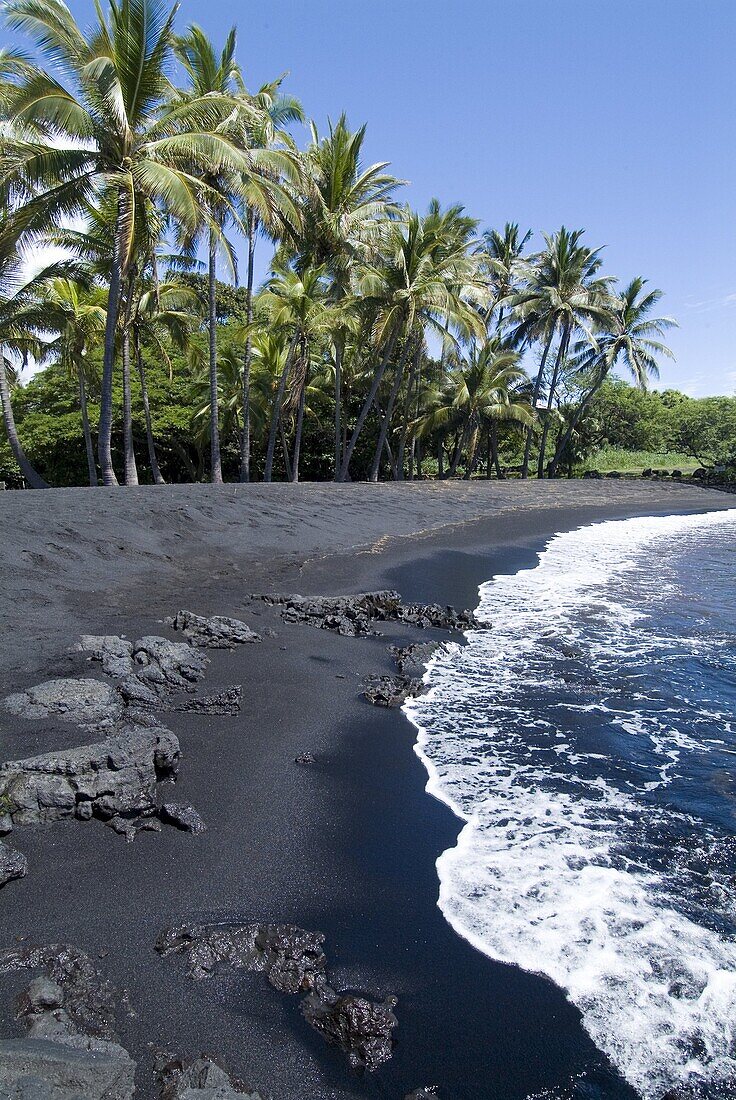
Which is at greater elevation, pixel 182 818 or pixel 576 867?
pixel 182 818

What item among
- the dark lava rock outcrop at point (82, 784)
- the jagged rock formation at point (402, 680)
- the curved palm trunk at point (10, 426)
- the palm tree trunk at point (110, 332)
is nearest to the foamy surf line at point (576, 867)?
the jagged rock formation at point (402, 680)

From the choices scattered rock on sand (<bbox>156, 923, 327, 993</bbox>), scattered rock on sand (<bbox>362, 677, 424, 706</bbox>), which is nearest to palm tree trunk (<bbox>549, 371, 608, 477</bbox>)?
scattered rock on sand (<bbox>362, 677, 424, 706</bbox>)

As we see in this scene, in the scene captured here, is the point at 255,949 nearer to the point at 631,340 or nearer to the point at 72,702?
the point at 72,702

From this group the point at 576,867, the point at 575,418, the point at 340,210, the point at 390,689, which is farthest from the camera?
the point at 575,418

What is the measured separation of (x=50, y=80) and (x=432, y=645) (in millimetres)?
12771

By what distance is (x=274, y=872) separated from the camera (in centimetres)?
355

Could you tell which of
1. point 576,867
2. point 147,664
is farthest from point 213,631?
point 576,867

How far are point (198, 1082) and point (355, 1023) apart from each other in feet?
2.08

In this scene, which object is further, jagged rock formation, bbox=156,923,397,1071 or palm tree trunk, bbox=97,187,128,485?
palm tree trunk, bbox=97,187,128,485

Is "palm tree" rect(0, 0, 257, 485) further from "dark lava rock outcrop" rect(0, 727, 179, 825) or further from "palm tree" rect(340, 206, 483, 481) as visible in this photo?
"dark lava rock outcrop" rect(0, 727, 179, 825)

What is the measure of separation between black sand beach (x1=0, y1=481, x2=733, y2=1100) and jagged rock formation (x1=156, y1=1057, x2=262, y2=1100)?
6cm

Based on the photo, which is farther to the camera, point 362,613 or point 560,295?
point 560,295

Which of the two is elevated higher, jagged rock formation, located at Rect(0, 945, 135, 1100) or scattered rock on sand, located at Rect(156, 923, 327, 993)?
jagged rock formation, located at Rect(0, 945, 135, 1100)

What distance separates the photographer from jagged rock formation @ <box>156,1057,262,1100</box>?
2221 mm
